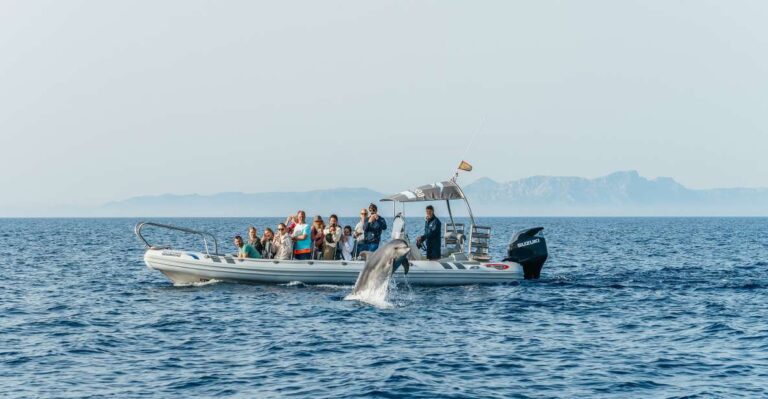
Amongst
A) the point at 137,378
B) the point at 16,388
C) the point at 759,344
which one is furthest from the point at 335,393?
the point at 759,344

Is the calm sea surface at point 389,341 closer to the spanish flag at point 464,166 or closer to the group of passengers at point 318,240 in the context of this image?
the group of passengers at point 318,240

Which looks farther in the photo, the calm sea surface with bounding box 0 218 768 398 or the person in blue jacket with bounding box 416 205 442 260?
the person in blue jacket with bounding box 416 205 442 260

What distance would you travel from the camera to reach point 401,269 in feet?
→ 81.1

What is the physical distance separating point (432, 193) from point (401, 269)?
261cm

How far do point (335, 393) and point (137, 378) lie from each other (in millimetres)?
3249

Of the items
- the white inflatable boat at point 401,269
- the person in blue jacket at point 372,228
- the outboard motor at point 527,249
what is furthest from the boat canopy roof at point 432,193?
the outboard motor at point 527,249

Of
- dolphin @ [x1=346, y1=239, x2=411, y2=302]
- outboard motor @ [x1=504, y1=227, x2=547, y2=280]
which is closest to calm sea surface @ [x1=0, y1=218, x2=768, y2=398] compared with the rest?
dolphin @ [x1=346, y1=239, x2=411, y2=302]

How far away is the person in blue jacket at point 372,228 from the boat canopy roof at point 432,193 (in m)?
1.12

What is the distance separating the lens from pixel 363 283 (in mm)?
23109

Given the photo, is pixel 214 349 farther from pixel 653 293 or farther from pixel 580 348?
pixel 653 293

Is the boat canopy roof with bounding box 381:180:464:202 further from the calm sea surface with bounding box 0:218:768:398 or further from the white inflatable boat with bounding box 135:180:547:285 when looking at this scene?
the calm sea surface with bounding box 0:218:768:398

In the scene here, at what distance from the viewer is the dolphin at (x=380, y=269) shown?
20250 millimetres

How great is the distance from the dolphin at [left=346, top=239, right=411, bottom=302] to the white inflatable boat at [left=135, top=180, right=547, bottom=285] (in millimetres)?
1736

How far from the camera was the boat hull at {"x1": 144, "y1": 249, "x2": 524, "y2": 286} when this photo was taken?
82.5 ft
